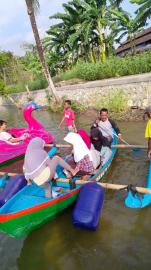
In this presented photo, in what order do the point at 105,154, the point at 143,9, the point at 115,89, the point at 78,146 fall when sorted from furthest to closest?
1. the point at 143,9
2. the point at 115,89
3. the point at 105,154
4. the point at 78,146

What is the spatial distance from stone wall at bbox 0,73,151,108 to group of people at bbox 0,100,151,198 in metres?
5.37

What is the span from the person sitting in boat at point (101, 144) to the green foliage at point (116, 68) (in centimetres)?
→ 816

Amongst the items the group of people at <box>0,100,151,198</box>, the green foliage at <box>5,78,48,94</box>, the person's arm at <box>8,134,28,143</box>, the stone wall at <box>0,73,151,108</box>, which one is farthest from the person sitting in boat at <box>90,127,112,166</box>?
the green foliage at <box>5,78,48,94</box>

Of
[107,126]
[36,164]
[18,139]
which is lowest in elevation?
[18,139]

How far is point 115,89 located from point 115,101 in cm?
83

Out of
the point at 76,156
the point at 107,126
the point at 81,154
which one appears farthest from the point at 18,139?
the point at 81,154

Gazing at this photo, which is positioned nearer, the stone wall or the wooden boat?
the wooden boat

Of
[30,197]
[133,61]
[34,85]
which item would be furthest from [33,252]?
[34,85]

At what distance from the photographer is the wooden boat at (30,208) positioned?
4.36 m

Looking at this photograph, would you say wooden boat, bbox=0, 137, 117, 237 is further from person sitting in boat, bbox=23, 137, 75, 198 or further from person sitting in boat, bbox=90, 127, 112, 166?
person sitting in boat, bbox=90, 127, 112, 166

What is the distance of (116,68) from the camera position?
1582cm

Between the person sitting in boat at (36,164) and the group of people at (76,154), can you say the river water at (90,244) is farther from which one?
the person sitting in boat at (36,164)

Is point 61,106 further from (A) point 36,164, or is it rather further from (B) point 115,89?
(A) point 36,164

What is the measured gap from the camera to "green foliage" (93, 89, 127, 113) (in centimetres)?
1315
